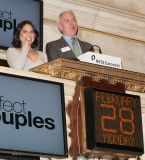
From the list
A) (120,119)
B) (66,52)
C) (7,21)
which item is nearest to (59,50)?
(66,52)

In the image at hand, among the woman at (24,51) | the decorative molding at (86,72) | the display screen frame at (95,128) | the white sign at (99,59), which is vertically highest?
the woman at (24,51)

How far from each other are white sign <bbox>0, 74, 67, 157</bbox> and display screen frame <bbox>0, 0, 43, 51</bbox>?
0.84 meters

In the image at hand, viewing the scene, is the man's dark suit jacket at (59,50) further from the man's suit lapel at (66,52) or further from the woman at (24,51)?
the woman at (24,51)

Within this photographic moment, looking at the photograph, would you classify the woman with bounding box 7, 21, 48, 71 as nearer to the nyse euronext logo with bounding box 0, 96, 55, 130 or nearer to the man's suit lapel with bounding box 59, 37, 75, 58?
the man's suit lapel with bounding box 59, 37, 75, 58

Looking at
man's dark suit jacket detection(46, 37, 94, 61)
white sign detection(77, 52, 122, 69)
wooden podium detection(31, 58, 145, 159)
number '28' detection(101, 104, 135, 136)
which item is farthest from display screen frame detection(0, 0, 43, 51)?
number '28' detection(101, 104, 135, 136)

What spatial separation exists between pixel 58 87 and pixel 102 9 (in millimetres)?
2060

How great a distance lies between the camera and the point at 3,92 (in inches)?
→ 198

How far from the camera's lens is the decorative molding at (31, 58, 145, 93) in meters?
5.23

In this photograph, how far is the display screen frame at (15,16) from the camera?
19.7ft

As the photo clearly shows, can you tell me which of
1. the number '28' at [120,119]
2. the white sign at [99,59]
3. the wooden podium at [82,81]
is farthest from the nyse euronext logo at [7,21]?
the number '28' at [120,119]

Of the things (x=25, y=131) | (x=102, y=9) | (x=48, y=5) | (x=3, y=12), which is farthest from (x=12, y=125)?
(x=102, y=9)

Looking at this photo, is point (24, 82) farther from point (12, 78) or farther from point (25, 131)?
point (25, 131)

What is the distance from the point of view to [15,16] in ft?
20.2

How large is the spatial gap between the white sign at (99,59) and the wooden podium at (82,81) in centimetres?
6
